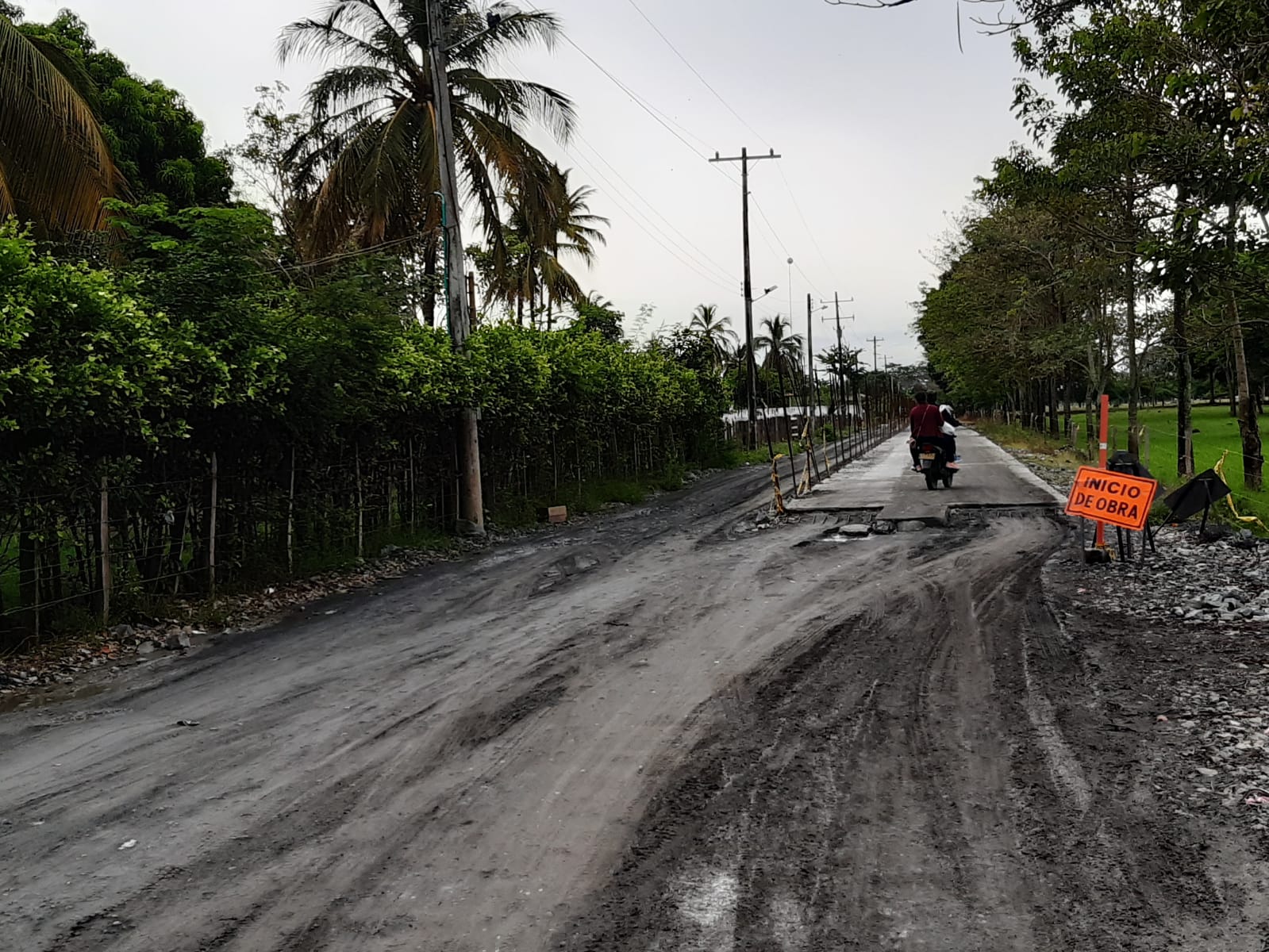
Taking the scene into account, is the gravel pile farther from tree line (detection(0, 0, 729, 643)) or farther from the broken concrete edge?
tree line (detection(0, 0, 729, 643))

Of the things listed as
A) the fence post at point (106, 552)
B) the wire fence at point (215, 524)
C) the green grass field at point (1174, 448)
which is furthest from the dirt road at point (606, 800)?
the green grass field at point (1174, 448)

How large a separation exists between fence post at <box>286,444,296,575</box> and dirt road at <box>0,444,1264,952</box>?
2894mm

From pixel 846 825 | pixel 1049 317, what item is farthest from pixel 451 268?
pixel 1049 317

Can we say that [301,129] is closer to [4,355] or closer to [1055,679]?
[4,355]

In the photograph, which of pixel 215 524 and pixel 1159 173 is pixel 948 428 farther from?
pixel 215 524

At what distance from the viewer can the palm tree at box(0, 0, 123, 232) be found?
11.5 meters

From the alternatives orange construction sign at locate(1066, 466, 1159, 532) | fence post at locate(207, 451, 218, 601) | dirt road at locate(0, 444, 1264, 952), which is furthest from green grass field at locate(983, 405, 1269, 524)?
fence post at locate(207, 451, 218, 601)

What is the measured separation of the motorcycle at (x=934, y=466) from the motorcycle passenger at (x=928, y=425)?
0.07 meters

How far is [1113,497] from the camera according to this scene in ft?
34.4

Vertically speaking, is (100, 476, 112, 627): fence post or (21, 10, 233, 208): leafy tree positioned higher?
(21, 10, 233, 208): leafy tree

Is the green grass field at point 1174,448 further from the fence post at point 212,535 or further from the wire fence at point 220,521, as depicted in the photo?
the fence post at point 212,535

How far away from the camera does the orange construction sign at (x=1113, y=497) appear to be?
10.1 m

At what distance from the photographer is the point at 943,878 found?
3.65 metres

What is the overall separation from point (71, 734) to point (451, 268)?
1113 cm
